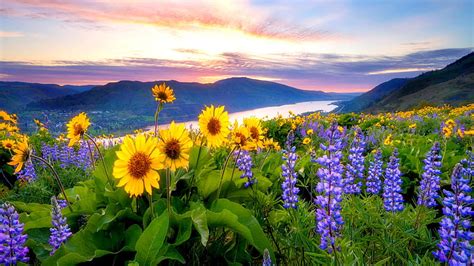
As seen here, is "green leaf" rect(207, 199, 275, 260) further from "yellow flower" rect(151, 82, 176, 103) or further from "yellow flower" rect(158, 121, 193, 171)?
"yellow flower" rect(151, 82, 176, 103)

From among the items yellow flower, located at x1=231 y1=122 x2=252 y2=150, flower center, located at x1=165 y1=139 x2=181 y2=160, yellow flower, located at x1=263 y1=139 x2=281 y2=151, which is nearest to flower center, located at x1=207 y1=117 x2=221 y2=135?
yellow flower, located at x1=231 y1=122 x2=252 y2=150

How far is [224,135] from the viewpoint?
10.4 ft

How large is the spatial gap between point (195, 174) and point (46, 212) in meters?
1.50

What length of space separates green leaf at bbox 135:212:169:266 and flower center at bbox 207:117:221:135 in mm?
786

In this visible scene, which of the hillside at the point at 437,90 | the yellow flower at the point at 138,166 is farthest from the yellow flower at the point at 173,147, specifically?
the hillside at the point at 437,90

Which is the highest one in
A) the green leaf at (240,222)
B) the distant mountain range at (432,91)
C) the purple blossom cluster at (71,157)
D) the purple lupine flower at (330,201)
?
the purple lupine flower at (330,201)

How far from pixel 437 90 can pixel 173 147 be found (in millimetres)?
129982

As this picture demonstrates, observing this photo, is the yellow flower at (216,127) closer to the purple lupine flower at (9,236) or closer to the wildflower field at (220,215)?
the wildflower field at (220,215)

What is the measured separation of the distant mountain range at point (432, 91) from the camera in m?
100

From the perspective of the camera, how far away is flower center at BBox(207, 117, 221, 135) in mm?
3152

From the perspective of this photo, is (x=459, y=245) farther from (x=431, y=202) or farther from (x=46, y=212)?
(x=46, y=212)

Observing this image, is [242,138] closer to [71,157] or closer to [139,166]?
[139,166]

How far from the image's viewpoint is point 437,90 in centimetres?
11644

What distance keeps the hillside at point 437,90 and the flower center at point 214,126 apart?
250ft
